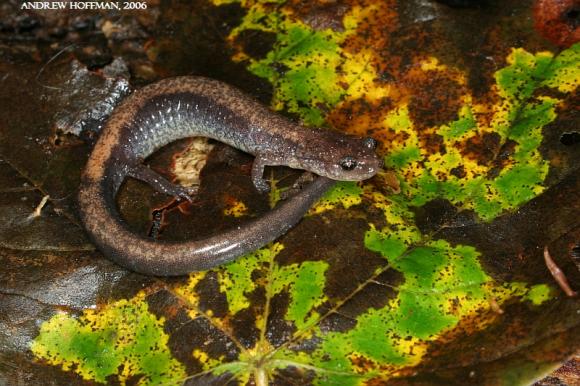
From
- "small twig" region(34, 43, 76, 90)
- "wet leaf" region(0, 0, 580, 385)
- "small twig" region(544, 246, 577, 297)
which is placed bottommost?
"small twig" region(544, 246, 577, 297)

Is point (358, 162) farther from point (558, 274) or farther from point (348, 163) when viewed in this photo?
point (558, 274)

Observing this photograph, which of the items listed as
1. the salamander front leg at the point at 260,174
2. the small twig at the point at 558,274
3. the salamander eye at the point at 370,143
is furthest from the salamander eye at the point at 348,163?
the small twig at the point at 558,274

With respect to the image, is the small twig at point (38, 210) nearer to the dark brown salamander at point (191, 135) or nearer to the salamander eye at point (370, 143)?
the dark brown salamander at point (191, 135)

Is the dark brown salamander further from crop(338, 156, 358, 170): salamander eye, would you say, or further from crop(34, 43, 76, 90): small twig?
crop(34, 43, 76, 90): small twig

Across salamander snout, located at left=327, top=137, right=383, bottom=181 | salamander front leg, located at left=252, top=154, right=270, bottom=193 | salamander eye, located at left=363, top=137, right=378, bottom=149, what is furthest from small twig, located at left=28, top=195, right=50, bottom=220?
salamander eye, located at left=363, top=137, right=378, bottom=149

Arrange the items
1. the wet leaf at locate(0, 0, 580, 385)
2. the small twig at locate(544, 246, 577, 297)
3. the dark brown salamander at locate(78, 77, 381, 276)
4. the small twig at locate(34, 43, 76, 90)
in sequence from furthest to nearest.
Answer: the small twig at locate(34, 43, 76, 90)
the dark brown salamander at locate(78, 77, 381, 276)
the wet leaf at locate(0, 0, 580, 385)
the small twig at locate(544, 246, 577, 297)

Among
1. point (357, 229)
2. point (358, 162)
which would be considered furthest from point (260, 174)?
point (357, 229)

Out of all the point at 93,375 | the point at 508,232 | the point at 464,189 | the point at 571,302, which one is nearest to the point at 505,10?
the point at 464,189
